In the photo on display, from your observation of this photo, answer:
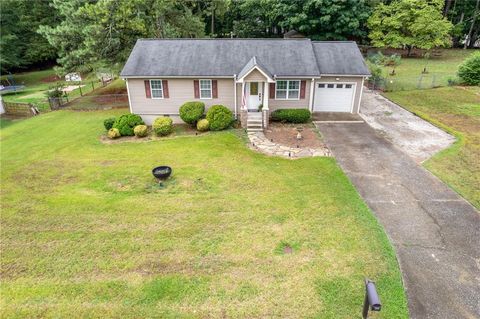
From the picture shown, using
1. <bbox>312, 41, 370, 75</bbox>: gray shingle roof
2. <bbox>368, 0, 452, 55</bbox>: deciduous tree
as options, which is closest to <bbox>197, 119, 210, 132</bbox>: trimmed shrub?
<bbox>312, 41, 370, 75</bbox>: gray shingle roof

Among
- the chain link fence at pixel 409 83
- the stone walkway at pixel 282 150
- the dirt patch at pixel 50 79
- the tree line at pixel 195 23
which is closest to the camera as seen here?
the stone walkway at pixel 282 150

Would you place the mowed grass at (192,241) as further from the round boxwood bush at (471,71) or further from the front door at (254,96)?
the round boxwood bush at (471,71)

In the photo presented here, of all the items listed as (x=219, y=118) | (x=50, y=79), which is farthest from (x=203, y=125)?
(x=50, y=79)

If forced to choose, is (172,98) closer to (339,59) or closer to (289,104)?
(289,104)

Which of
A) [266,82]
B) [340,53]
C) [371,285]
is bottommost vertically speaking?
[371,285]

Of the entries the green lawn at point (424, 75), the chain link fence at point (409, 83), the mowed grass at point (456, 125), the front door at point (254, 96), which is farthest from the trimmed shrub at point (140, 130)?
the green lawn at point (424, 75)

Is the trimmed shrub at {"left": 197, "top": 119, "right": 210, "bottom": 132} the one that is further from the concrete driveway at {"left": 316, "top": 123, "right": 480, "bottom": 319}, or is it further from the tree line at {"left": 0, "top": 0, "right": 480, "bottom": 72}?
the tree line at {"left": 0, "top": 0, "right": 480, "bottom": 72}

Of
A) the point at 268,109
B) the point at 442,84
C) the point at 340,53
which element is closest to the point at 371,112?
the point at 340,53

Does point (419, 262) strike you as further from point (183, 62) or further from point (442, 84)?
point (442, 84)
